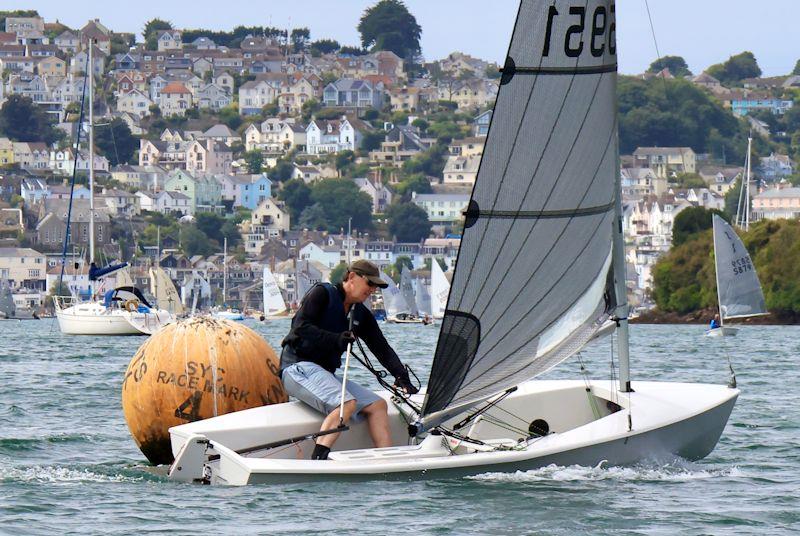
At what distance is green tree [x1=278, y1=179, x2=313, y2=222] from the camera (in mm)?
180750

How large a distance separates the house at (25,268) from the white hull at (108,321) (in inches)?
3812

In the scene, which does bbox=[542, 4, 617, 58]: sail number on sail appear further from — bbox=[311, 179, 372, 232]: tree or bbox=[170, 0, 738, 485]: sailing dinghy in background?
bbox=[311, 179, 372, 232]: tree

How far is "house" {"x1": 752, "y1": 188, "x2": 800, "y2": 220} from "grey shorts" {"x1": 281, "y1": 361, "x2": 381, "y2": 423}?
15239cm

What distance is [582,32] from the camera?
1163 centimetres

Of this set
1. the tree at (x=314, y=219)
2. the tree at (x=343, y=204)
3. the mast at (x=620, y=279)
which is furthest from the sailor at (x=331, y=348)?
the tree at (x=314, y=219)

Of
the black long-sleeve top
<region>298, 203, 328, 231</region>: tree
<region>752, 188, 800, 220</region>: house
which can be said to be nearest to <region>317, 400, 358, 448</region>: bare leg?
the black long-sleeve top

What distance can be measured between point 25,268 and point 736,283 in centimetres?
10998

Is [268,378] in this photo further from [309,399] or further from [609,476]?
[609,476]

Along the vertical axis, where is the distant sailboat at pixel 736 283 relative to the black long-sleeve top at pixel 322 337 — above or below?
below

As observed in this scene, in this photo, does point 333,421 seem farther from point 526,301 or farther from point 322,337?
point 526,301

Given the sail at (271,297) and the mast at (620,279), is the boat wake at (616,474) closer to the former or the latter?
the mast at (620,279)

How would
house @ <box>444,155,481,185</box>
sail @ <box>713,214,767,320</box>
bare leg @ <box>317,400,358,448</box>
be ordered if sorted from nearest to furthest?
bare leg @ <box>317,400,358,448</box> → sail @ <box>713,214,767,320</box> → house @ <box>444,155,481,185</box>

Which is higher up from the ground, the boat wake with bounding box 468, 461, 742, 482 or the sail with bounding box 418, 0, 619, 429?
the sail with bounding box 418, 0, 619, 429

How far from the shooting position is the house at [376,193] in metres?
179
